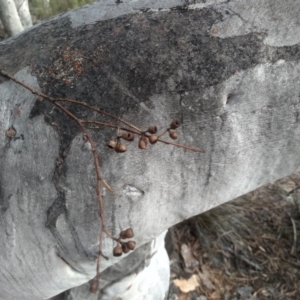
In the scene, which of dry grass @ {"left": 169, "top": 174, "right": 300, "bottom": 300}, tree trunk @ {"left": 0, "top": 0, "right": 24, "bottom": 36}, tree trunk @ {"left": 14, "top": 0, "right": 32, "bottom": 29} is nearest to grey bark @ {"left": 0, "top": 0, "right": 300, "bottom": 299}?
tree trunk @ {"left": 0, "top": 0, "right": 24, "bottom": 36}

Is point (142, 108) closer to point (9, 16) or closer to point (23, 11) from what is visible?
point (9, 16)

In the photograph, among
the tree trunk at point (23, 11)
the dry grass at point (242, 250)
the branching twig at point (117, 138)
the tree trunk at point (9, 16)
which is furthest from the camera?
the tree trunk at point (23, 11)

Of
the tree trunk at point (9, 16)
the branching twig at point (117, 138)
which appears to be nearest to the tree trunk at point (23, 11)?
the tree trunk at point (9, 16)

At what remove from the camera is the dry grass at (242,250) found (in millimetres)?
2041

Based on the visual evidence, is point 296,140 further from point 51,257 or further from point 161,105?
point 51,257

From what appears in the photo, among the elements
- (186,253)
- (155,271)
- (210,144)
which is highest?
(210,144)

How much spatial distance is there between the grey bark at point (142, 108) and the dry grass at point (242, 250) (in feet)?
4.07

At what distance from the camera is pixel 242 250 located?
2.13 meters

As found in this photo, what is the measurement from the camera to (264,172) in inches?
36.5

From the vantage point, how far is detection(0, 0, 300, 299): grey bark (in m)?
0.79

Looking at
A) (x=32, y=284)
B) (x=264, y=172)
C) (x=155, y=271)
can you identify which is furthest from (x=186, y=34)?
(x=155, y=271)

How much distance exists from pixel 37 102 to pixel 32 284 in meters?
0.41

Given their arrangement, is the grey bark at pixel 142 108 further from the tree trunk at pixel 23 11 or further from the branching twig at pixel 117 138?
the tree trunk at pixel 23 11

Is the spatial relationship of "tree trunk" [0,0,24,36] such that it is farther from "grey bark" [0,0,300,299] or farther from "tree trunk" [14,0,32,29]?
"grey bark" [0,0,300,299]
